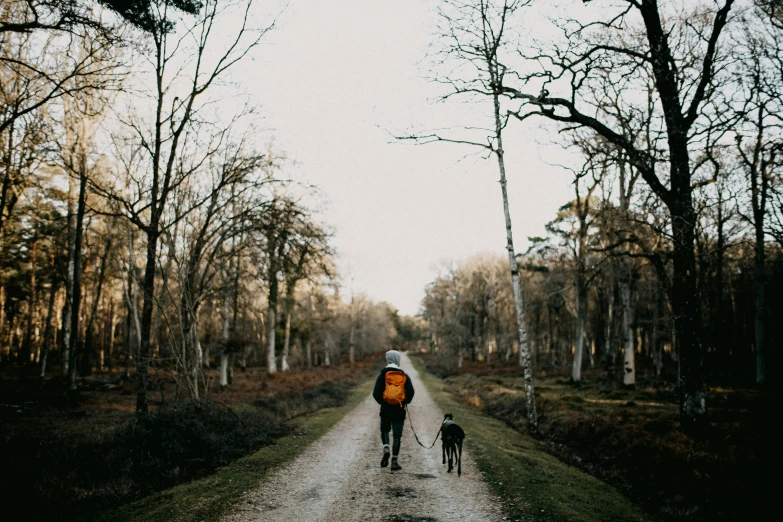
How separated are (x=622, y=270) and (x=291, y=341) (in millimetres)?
26695

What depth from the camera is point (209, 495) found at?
20.2ft

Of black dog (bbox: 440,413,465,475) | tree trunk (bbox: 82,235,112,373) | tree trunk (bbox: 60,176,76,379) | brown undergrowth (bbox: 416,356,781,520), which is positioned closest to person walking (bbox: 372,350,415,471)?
black dog (bbox: 440,413,465,475)

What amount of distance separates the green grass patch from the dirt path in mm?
266

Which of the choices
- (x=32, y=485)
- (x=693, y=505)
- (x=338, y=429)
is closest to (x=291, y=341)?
(x=338, y=429)

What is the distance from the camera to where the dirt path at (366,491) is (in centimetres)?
552

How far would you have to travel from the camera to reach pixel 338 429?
39.9 ft

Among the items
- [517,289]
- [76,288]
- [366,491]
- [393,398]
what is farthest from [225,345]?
[366,491]

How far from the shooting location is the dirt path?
5516 mm

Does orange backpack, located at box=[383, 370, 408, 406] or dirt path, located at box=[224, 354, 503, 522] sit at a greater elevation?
orange backpack, located at box=[383, 370, 408, 406]

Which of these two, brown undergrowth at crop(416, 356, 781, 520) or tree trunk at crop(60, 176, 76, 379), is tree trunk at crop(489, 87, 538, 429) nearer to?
brown undergrowth at crop(416, 356, 781, 520)

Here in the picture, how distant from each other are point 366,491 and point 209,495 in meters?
2.36

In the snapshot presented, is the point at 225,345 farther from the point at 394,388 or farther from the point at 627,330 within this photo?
the point at 627,330

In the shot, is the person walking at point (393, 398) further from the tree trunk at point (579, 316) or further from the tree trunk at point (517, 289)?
the tree trunk at point (579, 316)

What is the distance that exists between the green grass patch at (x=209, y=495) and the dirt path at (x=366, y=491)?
0.87 feet
